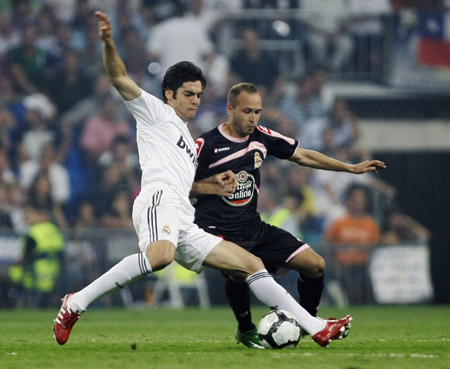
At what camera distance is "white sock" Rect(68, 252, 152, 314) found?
20.8 feet

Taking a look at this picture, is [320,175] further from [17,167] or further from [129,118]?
[17,167]

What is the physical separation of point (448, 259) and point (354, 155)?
241 centimetres

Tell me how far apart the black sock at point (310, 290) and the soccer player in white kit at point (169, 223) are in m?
0.67

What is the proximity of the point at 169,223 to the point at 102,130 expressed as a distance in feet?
31.5

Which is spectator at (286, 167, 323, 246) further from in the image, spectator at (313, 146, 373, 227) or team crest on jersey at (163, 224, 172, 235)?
team crest on jersey at (163, 224, 172, 235)

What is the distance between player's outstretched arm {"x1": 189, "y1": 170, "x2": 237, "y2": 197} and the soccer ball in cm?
98

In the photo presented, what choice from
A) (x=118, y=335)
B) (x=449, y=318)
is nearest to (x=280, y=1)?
(x=449, y=318)

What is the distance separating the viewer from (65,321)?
6344 millimetres

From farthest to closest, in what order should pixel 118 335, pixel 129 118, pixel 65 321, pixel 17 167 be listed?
1. pixel 129 118
2. pixel 17 167
3. pixel 118 335
4. pixel 65 321

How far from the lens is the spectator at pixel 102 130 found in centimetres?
1566

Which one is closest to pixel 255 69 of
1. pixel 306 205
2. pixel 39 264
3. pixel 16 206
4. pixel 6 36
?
pixel 306 205

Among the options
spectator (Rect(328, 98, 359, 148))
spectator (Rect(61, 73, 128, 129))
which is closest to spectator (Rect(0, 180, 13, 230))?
spectator (Rect(61, 73, 128, 129))

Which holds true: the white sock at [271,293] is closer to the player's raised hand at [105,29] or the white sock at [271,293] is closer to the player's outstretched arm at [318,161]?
the player's outstretched arm at [318,161]

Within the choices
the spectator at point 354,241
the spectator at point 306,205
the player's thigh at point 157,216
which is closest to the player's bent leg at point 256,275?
the player's thigh at point 157,216
